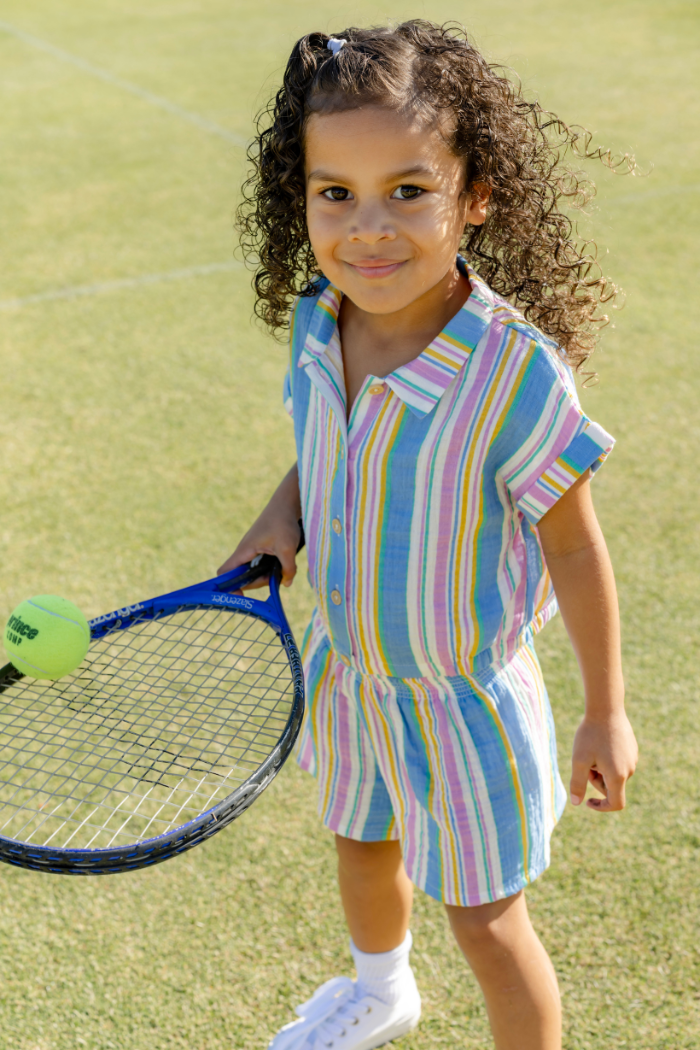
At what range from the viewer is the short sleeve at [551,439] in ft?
4.54

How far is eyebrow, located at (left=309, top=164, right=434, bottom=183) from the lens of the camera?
1388mm

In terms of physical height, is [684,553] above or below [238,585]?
below

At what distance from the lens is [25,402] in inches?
158

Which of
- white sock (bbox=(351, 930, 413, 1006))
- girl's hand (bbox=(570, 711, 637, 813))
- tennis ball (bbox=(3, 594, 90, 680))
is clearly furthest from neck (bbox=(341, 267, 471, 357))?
white sock (bbox=(351, 930, 413, 1006))

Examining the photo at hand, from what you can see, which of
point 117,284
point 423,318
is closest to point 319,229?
point 423,318

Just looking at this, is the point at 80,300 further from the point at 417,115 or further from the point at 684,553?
the point at 417,115

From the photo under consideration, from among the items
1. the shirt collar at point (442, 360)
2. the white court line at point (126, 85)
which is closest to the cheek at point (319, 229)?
the shirt collar at point (442, 360)

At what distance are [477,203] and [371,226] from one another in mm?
235

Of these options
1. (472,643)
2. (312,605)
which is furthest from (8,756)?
(472,643)

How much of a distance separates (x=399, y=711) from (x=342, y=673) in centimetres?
12

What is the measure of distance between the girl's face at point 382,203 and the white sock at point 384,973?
1121 millimetres

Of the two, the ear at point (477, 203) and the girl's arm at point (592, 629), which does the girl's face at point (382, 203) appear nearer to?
the ear at point (477, 203)

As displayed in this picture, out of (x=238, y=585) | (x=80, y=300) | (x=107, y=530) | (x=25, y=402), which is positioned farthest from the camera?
(x=80, y=300)

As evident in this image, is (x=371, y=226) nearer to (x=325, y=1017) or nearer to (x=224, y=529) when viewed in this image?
(x=325, y=1017)
